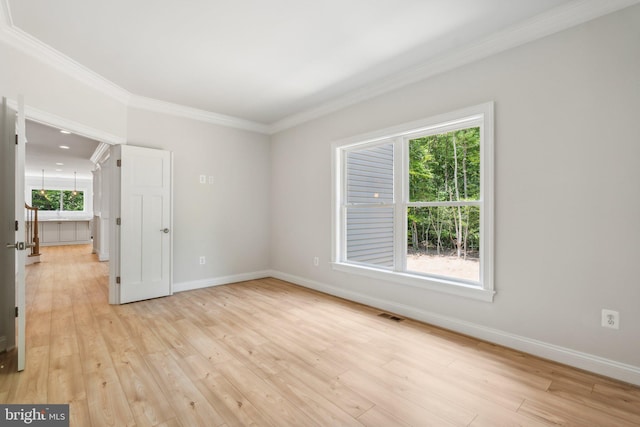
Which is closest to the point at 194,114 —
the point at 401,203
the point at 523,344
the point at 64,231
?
the point at 401,203

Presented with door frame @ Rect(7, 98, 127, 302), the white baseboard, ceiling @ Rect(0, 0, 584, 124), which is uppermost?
ceiling @ Rect(0, 0, 584, 124)

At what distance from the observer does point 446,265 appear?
312 centimetres

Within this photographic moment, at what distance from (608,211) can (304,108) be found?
371cm

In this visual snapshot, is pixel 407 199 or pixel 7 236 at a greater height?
pixel 407 199

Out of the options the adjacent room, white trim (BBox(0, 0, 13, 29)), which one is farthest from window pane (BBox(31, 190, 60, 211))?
white trim (BBox(0, 0, 13, 29))

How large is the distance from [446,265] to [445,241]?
26 centimetres

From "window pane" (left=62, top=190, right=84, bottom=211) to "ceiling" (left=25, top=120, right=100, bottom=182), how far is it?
824mm

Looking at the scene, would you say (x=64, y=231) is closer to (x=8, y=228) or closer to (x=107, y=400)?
(x=8, y=228)

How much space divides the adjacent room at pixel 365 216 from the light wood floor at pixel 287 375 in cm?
2

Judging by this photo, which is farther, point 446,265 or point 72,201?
point 72,201

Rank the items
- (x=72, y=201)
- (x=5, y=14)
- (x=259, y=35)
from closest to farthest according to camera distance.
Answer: (x=5, y=14) → (x=259, y=35) → (x=72, y=201)

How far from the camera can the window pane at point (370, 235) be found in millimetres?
3693

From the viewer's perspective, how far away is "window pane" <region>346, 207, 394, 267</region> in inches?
145

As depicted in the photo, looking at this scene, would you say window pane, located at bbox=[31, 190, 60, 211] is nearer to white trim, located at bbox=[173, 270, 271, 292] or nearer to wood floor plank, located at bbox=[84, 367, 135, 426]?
white trim, located at bbox=[173, 270, 271, 292]
